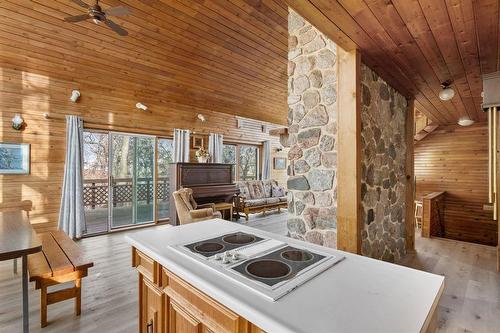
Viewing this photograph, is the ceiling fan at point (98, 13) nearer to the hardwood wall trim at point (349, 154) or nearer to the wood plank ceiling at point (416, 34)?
the wood plank ceiling at point (416, 34)

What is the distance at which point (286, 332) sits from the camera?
727mm

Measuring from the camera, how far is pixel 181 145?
6.26 m

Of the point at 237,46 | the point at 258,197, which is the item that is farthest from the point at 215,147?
the point at 237,46

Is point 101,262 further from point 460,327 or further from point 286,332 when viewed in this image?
point 460,327

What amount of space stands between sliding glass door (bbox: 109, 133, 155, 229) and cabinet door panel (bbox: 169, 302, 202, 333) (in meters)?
4.80

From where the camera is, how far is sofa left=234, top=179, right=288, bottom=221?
21.8 feet

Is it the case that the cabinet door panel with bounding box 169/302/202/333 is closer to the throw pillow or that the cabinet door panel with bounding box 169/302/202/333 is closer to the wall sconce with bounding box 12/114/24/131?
the wall sconce with bounding box 12/114/24/131

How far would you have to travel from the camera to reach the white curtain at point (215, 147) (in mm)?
6906

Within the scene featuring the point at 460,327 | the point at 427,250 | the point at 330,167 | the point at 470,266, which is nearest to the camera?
the point at 460,327

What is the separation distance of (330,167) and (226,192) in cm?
419

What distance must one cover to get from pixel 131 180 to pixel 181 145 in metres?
1.38

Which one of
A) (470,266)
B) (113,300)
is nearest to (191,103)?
(113,300)

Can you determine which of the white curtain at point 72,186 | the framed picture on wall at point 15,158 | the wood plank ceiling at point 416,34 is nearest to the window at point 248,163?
the white curtain at point 72,186

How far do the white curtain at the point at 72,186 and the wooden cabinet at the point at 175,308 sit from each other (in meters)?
3.96
